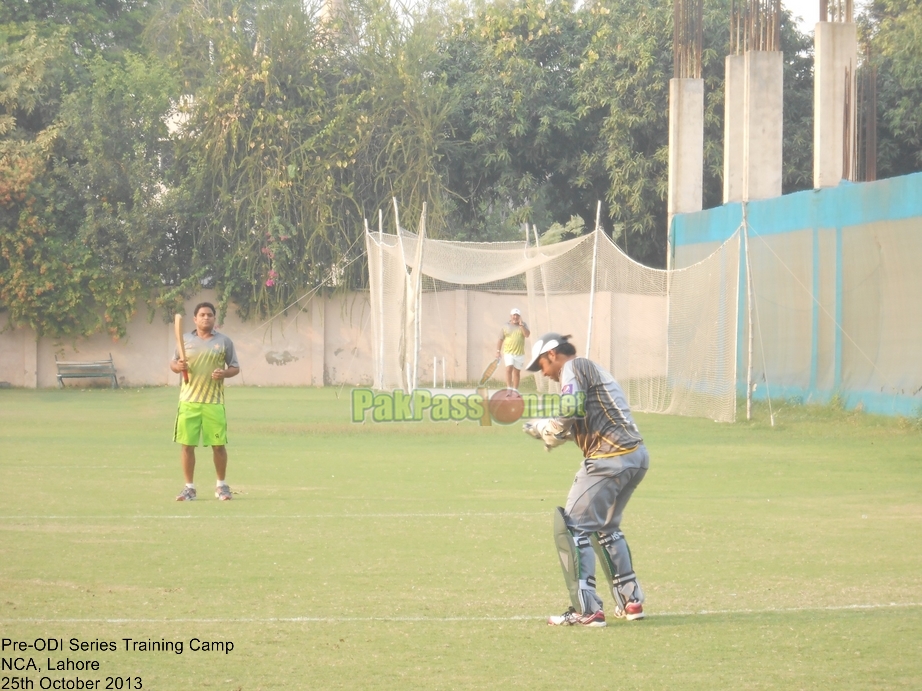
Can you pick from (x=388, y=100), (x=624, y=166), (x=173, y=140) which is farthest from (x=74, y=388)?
(x=624, y=166)

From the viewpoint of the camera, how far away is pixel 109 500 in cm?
1168

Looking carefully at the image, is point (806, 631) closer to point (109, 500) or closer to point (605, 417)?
point (605, 417)

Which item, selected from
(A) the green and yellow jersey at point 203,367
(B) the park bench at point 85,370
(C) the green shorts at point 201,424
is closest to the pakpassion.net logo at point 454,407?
(A) the green and yellow jersey at point 203,367

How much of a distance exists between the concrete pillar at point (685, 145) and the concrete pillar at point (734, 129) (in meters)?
1.27

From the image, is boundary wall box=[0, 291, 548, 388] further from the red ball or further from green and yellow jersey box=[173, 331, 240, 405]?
green and yellow jersey box=[173, 331, 240, 405]

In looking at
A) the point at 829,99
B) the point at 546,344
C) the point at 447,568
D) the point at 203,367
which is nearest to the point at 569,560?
the point at 546,344

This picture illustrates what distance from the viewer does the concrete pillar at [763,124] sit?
24.7 meters

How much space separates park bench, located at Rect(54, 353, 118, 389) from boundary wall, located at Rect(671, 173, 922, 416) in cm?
1602

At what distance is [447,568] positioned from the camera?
842cm

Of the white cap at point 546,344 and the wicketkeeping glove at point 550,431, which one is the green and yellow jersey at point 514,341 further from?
the wicketkeeping glove at point 550,431

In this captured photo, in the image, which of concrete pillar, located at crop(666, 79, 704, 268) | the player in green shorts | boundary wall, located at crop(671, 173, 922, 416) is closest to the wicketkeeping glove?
the player in green shorts

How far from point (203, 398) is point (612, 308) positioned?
14.1 metres

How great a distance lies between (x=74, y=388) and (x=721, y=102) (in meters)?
18.6

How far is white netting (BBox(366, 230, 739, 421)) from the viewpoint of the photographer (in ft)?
69.6
